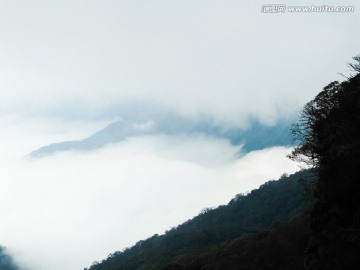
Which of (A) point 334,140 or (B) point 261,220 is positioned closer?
(A) point 334,140

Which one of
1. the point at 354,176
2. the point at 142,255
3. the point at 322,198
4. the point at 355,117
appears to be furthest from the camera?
the point at 142,255

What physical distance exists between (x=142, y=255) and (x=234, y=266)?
136 meters

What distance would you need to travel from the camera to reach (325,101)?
3559cm

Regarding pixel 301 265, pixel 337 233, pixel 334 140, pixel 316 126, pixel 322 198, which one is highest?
pixel 316 126

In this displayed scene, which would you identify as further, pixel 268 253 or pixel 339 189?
pixel 268 253

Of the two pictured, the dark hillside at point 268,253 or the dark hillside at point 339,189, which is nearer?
the dark hillside at point 339,189

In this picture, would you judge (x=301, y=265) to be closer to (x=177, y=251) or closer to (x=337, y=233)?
(x=337, y=233)

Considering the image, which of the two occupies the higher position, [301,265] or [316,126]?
[316,126]

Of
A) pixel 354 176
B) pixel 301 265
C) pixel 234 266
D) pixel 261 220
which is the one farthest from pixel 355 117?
pixel 261 220

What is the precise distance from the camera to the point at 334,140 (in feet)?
93.3

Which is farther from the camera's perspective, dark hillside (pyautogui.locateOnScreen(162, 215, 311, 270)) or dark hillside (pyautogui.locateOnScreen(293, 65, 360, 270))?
dark hillside (pyautogui.locateOnScreen(162, 215, 311, 270))

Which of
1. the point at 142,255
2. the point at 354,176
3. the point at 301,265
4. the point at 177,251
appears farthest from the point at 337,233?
the point at 142,255

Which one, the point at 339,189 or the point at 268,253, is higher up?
the point at 339,189

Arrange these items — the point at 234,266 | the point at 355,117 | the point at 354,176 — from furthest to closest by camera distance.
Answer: the point at 234,266
the point at 355,117
the point at 354,176
